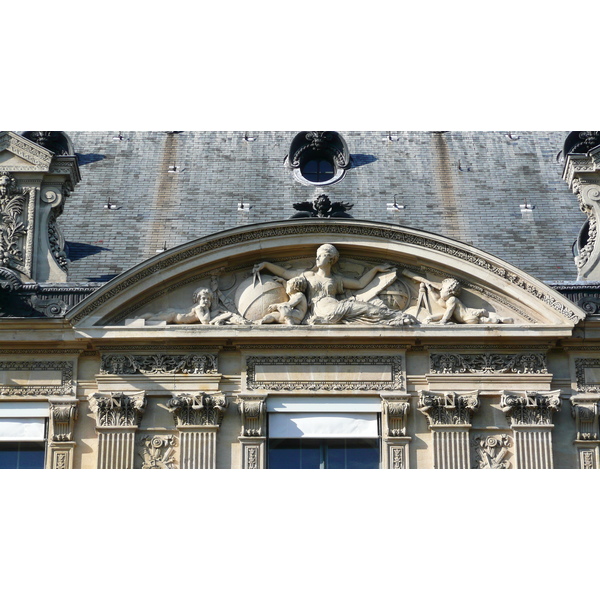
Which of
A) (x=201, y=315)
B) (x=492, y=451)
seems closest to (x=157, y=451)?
(x=201, y=315)

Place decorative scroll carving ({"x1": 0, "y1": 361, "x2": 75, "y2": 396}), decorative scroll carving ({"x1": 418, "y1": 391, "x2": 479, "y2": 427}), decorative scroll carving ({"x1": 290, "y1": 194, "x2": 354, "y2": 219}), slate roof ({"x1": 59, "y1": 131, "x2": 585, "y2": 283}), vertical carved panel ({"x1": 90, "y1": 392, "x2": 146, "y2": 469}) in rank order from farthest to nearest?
slate roof ({"x1": 59, "y1": 131, "x2": 585, "y2": 283}) < decorative scroll carving ({"x1": 290, "y1": 194, "x2": 354, "y2": 219}) < decorative scroll carving ({"x1": 0, "y1": 361, "x2": 75, "y2": 396}) < decorative scroll carving ({"x1": 418, "y1": 391, "x2": 479, "y2": 427}) < vertical carved panel ({"x1": 90, "y1": 392, "x2": 146, "y2": 469})

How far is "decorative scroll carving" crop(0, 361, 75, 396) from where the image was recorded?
1002 inches

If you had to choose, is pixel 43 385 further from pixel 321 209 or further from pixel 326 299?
pixel 321 209

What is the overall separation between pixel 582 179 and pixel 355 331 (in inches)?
191

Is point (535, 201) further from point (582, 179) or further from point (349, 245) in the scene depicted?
point (349, 245)

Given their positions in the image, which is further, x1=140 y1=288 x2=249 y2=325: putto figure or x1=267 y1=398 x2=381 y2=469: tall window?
x1=140 y1=288 x2=249 y2=325: putto figure

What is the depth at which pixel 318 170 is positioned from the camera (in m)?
31.2

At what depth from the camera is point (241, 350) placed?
25688 mm

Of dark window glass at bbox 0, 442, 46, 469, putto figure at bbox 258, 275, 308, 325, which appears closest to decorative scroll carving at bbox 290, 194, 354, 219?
putto figure at bbox 258, 275, 308, 325

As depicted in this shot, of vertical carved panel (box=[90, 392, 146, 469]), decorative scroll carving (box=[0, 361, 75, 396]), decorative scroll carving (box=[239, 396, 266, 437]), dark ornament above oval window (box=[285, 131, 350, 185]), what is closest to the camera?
vertical carved panel (box=[90, 392, 146, 469])

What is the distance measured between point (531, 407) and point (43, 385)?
721 centimetres

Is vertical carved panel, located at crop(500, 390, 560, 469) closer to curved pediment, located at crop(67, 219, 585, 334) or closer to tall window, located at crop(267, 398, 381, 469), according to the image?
curved pediment, located at crop(67, 219, 585, 334)

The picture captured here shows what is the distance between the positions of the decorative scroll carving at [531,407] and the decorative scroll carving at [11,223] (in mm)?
7771

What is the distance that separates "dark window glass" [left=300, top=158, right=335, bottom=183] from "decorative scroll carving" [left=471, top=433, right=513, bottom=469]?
7487mm
